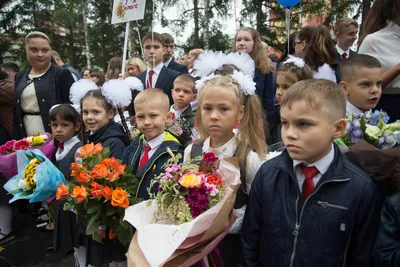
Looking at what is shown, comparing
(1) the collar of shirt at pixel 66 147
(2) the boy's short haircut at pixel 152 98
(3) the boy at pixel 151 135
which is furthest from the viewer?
(1) the collar of shirt at pixel 66 147

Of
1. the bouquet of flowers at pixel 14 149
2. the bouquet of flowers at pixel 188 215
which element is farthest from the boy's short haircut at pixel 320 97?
the bouquet of flowers at pixel 14 149

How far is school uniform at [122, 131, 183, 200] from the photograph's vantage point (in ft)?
8.74

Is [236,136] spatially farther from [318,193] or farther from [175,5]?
[175,5]

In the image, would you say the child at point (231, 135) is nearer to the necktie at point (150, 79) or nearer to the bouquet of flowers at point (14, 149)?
the bouquet of flowers at point (14, 149)

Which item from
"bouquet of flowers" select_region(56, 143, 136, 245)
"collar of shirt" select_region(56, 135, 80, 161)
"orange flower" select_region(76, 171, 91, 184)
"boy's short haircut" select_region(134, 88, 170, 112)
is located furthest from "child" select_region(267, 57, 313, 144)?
"collar of shirt" select_region(56, 135, 80, 161)

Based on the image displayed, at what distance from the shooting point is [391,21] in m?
2.63

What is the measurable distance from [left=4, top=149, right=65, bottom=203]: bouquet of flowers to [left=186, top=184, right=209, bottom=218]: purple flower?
4.60 feet

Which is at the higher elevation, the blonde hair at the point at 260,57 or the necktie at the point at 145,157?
the blonde hair at the point at 260,57

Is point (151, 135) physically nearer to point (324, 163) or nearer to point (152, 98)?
point (152, 98)

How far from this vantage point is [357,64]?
2508mm

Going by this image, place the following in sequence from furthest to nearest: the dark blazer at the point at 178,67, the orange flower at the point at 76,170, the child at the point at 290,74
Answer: the dark blazer at the point at 178,67
the child at the point at 290,74
the orange flower at the point at 76,170

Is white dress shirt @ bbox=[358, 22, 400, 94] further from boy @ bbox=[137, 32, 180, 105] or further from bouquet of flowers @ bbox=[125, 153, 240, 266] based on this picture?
boy @ bbox=[137, 32, 180, 105]

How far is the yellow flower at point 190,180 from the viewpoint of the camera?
1783mm

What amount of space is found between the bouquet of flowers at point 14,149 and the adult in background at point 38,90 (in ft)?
2.35
